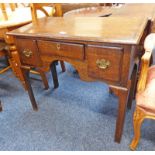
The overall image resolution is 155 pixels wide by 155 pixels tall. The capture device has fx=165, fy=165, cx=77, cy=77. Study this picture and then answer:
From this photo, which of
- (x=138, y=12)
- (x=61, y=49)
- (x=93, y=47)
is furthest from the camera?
(x=138, y=12)

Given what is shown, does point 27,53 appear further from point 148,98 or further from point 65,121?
point 148,98

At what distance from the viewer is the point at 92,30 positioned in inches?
39.7

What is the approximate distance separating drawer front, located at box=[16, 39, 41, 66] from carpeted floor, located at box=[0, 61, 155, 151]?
22.9 inches

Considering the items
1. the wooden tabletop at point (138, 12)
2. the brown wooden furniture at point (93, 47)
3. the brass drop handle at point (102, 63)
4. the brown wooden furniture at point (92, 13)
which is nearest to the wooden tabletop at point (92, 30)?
the brown wooden furniture at point (93, 47)

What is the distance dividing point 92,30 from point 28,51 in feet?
1.53

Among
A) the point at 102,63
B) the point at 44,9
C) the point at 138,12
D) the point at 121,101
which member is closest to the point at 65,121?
the point at 121,101

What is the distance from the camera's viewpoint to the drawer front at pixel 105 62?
88cm

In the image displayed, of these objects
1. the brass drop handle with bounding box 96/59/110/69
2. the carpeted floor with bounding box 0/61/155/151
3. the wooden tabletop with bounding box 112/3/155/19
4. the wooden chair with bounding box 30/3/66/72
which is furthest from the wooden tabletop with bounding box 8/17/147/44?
the carpeted floor with bounding box 0/61/155/151

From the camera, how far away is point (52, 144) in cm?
128

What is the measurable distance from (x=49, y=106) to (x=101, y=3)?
1.80 m

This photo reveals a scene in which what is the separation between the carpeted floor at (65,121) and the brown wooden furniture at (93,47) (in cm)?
20
